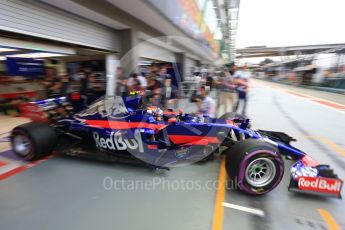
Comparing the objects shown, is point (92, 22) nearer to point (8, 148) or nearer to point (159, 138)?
point (8, 148)

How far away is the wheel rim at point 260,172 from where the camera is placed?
252 cm

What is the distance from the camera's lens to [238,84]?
616 cm

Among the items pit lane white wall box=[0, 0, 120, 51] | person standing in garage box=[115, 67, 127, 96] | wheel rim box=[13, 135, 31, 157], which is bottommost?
wheel rim box=[13, 135, 31, 157]

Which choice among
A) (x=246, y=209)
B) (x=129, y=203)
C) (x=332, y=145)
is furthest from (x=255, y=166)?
(x=332, y=145)

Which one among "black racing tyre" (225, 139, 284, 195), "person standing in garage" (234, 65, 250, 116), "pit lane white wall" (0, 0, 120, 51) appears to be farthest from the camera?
"person standing in garage" (234, 65, 250, 116)

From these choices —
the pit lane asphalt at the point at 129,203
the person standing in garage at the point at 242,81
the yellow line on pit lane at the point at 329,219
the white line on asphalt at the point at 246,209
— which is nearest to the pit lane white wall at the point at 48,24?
the pit lane asphalt at the point at 129,203

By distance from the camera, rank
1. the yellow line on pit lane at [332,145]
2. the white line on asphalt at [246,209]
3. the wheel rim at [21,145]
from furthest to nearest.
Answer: the yellow line on pit lane at [332,145]
the wheel rim at [21,145]
the white line on asphalt at [246,209]

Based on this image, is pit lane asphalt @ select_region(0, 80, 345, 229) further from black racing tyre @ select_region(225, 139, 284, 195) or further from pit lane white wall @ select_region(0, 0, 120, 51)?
pit lane white wall @ select_region(0, 0, 120, 51)

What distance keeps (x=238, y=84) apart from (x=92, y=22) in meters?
4.33

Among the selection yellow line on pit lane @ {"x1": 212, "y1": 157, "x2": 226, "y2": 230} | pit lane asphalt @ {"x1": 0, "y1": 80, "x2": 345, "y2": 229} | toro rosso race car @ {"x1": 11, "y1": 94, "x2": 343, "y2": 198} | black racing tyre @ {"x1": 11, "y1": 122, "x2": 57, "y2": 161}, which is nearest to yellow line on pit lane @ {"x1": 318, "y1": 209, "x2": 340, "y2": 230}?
pit lane asphalt @ {"x1": 0, "y1": 80, "x2": 345, "y2": 229}

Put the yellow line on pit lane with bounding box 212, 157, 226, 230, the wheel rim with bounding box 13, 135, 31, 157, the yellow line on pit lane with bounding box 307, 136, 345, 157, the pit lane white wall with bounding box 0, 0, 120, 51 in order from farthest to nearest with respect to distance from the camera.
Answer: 1. the yellow line on pit lane with bounding box 307, 136, 345, 157
2. the pit lane white wall with bounding box 0, 0, 120, 51
3. the wheel rim with bounding box 13, 135, 31, 157
4. the yellow line on pit lane with bounding box 212, 157, 226, 230

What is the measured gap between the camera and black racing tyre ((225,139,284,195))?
2473 millimetres

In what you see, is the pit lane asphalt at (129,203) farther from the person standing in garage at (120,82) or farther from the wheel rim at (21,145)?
the person standing in garage at (120,82)

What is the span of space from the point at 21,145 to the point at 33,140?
420 mm
